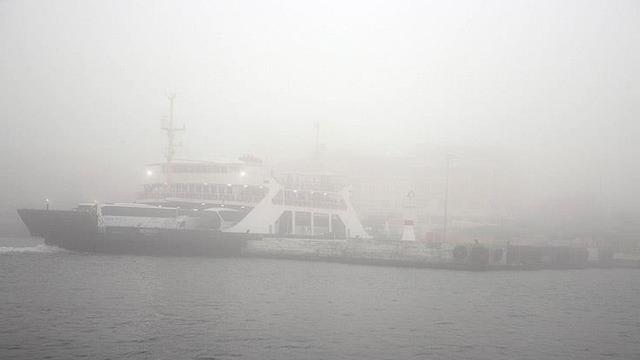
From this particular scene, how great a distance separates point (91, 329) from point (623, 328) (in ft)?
71.3

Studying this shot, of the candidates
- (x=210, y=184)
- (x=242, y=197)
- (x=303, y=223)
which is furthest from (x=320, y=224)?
(x=210, y=184)

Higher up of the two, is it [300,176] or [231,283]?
[300,176]

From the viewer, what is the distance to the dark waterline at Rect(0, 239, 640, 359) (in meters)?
20.4

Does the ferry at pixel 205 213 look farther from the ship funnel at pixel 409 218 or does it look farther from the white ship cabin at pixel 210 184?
the ship funnel at pixel 409 218

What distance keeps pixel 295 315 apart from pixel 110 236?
2891 cm

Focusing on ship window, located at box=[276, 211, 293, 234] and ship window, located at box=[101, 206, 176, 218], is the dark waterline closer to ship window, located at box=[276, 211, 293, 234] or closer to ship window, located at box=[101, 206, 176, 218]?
ship window, located at box=[101, 206, 176, 218]

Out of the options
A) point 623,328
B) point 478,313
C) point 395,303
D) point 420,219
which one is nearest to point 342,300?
point 395,303

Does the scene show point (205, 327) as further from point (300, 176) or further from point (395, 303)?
point (300, 176)

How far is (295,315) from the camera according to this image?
87.4 feet

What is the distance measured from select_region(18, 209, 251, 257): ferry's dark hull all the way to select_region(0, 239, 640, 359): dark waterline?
204 inches

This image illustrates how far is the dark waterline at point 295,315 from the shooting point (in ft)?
67.0

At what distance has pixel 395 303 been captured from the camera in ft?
102

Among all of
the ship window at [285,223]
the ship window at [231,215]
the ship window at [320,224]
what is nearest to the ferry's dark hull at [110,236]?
the ship window at [231,215]

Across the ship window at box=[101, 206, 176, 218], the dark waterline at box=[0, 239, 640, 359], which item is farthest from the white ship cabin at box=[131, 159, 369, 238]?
the dark waterline at box=[0, 239, 640, 359]
